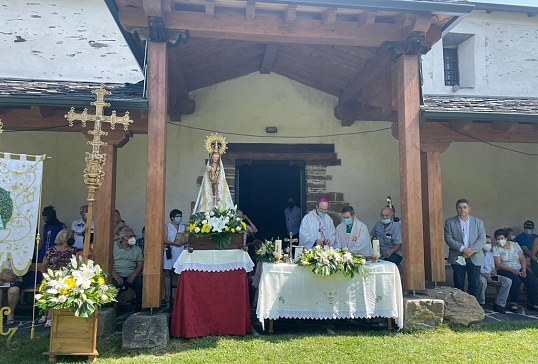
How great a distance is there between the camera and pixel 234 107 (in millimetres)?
8633

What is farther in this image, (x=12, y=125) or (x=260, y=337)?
(x=12, y=125)

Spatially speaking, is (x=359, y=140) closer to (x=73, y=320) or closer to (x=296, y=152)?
(x=296, y=152)

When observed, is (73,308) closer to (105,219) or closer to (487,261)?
(105,219)

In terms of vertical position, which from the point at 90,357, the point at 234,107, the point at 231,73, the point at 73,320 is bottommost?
the point at 90,357

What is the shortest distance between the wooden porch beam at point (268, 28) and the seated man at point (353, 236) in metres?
2.61

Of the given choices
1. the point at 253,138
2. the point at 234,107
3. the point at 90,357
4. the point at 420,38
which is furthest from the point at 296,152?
the point at 90,357

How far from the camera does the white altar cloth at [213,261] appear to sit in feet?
16.8

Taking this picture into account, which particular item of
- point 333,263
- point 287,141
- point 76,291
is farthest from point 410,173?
point 76,291

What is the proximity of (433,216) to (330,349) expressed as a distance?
2845 mm

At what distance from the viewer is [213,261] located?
518cm

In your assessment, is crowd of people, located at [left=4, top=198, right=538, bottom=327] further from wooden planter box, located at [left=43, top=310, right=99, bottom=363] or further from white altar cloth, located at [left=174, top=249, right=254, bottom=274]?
wooden planter box, located at [left=43, top=310, right=99, bottom=363]

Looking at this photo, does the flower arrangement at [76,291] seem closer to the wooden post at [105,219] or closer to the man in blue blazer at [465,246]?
the wooden post at [105,219]

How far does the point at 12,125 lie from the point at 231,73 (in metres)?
3.86

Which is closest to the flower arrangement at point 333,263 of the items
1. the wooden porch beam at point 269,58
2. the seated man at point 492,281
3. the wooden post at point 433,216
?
the wooden post at point 433,216
